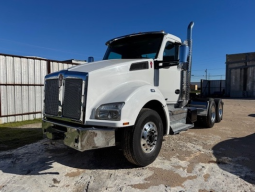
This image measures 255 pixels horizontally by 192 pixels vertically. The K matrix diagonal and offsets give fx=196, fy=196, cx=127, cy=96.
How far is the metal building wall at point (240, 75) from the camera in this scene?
26.8 metres

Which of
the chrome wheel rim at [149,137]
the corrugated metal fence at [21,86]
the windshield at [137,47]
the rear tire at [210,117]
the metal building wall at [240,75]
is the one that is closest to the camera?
the chrome wheel rim at [149,137]

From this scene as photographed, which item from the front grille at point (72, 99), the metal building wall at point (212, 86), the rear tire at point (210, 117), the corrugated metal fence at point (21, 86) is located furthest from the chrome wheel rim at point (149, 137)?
the metal building wall at point (212, 86)

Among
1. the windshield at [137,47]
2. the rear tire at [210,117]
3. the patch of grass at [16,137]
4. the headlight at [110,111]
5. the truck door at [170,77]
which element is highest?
the windshield at [137,47]

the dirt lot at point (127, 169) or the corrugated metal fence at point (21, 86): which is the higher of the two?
the corrugated metal fence at point (21, 86)

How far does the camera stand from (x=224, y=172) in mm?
3381

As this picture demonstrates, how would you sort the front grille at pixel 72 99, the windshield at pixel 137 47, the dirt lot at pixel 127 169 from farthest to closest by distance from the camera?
the windshield at pixel 137 47 < the front grille at pixel 72 99 < the dirt lot at pixel 127 169

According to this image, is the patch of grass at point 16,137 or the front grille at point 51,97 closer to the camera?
the front grille at point 51,97

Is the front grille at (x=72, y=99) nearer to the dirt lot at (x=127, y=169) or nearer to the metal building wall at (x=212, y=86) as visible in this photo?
the dirt lot at (x=127, y=169)

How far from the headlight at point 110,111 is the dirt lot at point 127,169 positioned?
102 centimetres

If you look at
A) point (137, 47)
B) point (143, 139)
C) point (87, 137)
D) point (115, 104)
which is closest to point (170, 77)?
point (137, 47)

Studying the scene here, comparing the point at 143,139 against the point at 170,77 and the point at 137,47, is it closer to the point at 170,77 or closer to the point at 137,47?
the point at 170,77

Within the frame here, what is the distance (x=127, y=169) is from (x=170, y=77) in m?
2.49

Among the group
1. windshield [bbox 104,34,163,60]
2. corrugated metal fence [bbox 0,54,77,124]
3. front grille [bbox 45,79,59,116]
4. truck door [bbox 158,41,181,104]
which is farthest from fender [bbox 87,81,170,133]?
corrugated metal fence [bbox 0,54,77,124]

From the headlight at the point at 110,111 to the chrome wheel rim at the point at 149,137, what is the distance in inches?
28.5
